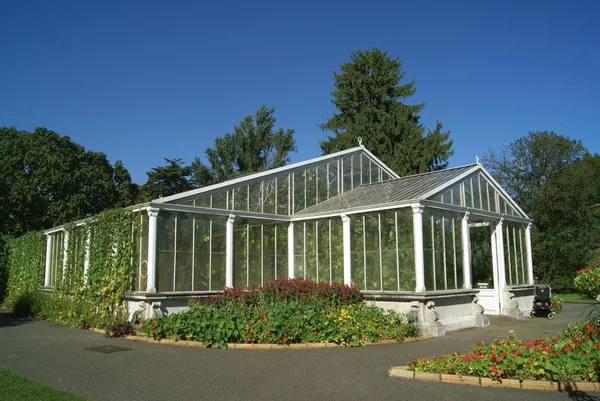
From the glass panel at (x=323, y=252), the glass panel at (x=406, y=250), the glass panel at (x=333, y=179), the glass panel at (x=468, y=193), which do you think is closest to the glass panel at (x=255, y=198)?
the glass panel at (x=323, y=252)

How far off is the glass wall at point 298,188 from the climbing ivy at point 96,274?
2508 millimetres

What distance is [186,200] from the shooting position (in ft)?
53.1

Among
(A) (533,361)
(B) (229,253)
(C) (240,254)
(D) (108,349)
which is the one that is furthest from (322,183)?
(A) (533,361)

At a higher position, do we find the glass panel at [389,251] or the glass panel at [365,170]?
the glass panel at [365,170]

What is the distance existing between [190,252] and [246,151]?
102 ft

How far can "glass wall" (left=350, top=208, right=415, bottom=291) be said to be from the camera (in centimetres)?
1515

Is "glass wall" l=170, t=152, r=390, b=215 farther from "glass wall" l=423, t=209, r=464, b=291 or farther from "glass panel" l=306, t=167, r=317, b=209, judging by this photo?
"glass wall" l=423, t=209, r=464, b=291

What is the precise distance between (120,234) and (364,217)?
8.12 metres

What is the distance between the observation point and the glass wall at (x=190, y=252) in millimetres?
15266

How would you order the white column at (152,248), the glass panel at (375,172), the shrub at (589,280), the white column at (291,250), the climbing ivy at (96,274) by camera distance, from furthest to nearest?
1. the glass panel at (375,172)
2. the white column at (291,250)
3. the climbing ivy at (96,274)
4. the white column at (152,248)
5. the shrub at (589,280)

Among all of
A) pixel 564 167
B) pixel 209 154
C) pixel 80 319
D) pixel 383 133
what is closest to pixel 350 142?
pixel 383 133

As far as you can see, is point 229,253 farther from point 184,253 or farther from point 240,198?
point 240,198

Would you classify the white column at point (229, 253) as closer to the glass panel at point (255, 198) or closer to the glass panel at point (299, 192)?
the glass panel at point (255, 198)

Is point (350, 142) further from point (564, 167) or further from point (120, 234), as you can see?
point (564, 167)
